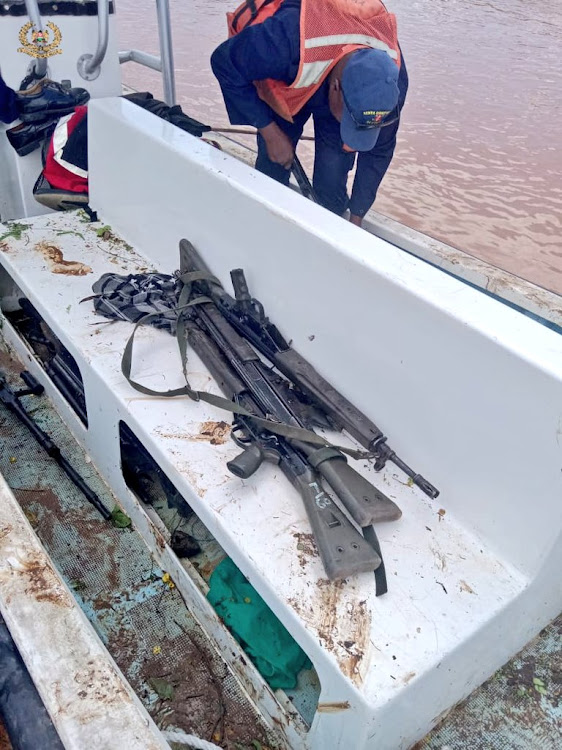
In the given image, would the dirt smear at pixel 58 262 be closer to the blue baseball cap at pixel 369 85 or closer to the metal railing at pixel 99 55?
the metal railing at pixel 99 55

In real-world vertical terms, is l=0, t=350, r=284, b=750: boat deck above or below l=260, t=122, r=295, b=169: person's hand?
below

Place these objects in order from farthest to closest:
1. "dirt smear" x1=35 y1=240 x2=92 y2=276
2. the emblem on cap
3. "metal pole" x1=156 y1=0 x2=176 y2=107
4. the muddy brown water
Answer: the muddy brown water, "metal pole" x1=156 y1=0 x2=176 y2=107, the emblem on cap, "dirt smear" x1=35 y1=240 x2=92 y2=276

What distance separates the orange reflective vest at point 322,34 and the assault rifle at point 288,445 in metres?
1.26

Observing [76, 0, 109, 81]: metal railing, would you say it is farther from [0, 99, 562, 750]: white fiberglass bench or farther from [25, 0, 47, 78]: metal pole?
[0, 99, 562, 750]: white fiberglass bench

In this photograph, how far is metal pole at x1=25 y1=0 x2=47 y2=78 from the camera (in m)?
2.78

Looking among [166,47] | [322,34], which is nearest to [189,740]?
[322,34]

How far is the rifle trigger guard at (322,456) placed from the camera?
1744 millimetres

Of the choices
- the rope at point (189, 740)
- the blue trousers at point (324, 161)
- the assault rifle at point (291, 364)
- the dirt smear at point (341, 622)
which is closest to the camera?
the dirt smear at point (341, 622)

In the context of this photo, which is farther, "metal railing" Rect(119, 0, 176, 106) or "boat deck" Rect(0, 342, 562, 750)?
"metal railing" Rect(119, 0, 176, 106)

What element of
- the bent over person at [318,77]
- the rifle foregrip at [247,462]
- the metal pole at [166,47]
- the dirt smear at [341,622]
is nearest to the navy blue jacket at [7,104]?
the metal pole at [166,47]

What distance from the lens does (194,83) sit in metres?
8.13

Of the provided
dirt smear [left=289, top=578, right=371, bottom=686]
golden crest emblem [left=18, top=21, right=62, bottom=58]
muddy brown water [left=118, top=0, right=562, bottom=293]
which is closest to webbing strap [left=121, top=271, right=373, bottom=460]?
dirt smear [left=289, top=578, right=371, bottom=686]

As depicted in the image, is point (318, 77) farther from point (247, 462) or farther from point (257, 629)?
point (257, 629)

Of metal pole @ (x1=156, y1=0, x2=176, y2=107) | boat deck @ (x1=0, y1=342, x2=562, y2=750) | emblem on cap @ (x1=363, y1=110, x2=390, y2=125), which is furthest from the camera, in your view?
metal pole @ (x1=156, y1=0, x2=176, y2=107)
